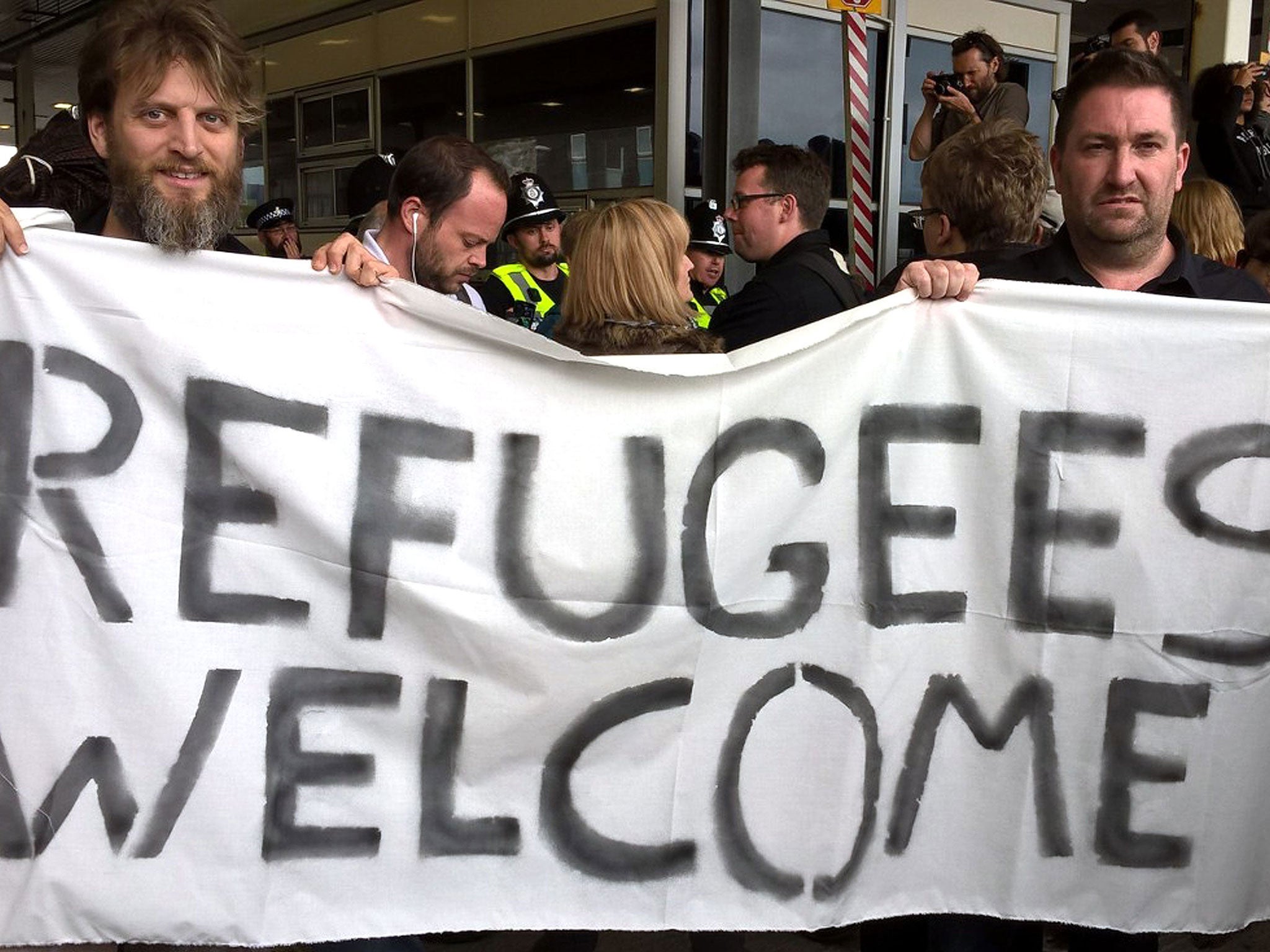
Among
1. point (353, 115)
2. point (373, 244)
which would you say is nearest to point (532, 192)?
point (373, 244)

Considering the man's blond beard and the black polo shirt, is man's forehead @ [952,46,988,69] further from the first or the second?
the man's blond beard

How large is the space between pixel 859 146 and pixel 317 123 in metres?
6.42

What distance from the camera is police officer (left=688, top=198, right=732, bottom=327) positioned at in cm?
646

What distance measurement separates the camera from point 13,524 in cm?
231

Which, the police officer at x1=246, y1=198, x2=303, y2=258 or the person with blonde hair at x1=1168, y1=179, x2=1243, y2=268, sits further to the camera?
the police officer at x1=246, y1=198, x2=303, y2=258

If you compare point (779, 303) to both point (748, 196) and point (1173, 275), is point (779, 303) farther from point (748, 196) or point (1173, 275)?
point (1173, 275)

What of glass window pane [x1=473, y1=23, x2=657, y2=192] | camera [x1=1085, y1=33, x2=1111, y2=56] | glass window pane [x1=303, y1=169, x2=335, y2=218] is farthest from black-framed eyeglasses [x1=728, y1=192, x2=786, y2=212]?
glass window pane [x1=303, y1=169, x2=335, y2=218]

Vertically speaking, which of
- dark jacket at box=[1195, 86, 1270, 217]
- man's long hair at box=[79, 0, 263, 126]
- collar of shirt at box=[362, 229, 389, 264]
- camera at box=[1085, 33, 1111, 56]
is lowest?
collar of shirt at box=[362, 229, 389, 264]

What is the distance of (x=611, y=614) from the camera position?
2465 millimetres

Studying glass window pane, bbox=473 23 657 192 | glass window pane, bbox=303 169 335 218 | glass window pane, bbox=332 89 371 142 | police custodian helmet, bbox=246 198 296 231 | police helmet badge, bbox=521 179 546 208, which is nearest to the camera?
police helmet badge, bbox=521 179 546 208

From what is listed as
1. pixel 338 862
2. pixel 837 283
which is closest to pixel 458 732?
pixel 338 862

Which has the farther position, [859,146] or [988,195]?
[859,146]

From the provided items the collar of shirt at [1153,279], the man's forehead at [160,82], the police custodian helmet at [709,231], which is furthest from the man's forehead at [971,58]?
the man's forehead at [160,82]

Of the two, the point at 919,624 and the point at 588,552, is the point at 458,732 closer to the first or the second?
the point at 588,552
